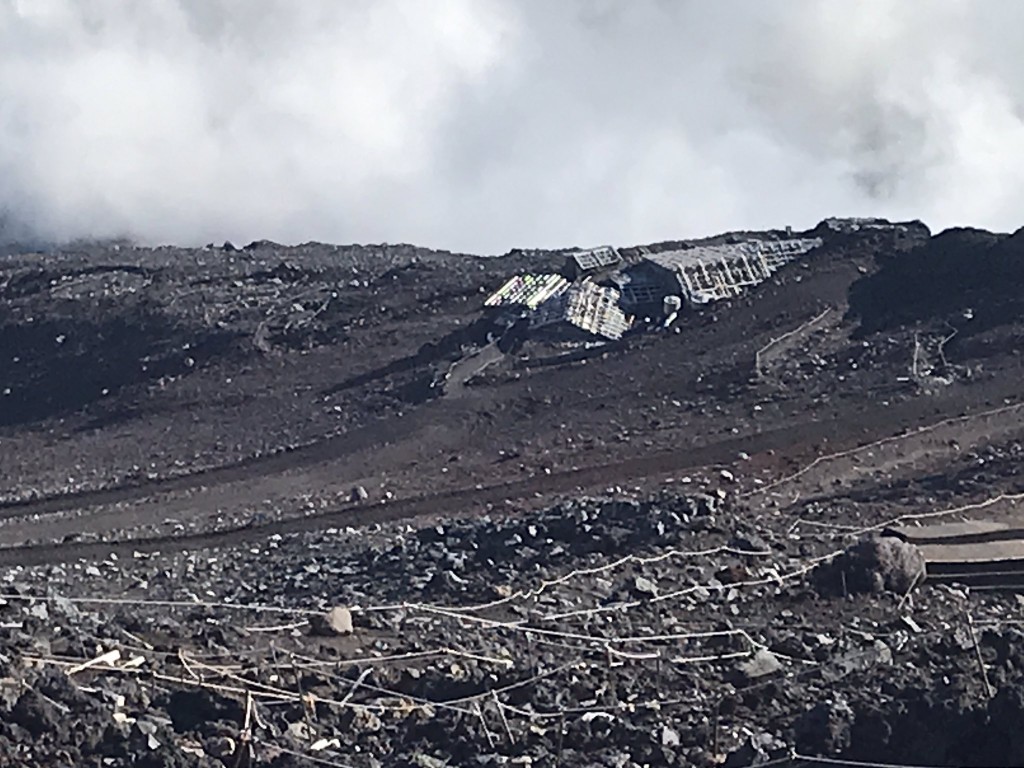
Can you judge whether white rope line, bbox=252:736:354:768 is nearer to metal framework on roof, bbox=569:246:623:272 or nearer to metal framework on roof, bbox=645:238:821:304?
metal framework on roof, bbox=645:238:821:304

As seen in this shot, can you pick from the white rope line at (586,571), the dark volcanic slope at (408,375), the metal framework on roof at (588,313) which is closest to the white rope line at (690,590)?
the white rope line at (586,571)

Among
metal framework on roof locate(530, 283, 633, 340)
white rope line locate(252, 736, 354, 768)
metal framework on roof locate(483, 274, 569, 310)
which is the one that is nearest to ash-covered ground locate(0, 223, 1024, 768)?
white rope line locate(252, 736, 354, 768)

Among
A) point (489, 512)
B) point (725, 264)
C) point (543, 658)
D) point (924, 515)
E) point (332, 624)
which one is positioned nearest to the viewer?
point (543, 658)

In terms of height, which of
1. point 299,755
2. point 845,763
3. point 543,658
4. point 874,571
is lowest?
point 299,755

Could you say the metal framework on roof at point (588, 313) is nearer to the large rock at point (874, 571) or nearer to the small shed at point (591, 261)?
the small shed at point (591, 261)

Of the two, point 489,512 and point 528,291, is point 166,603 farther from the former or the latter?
point 528,291

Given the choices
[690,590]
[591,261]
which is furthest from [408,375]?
[690,590]
